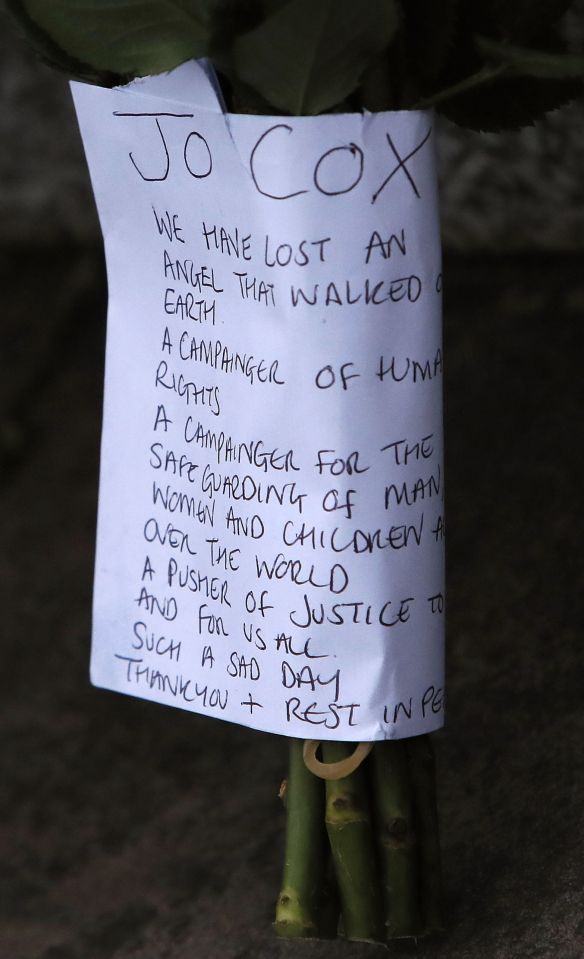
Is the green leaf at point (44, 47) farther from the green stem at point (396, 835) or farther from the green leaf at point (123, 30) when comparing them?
the green stem at point (396, 835)

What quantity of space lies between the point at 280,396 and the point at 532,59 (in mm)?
220

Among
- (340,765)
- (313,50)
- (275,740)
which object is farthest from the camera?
(275,740)

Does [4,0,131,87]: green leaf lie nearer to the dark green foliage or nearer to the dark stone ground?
the dark green foliage

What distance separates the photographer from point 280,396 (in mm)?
594

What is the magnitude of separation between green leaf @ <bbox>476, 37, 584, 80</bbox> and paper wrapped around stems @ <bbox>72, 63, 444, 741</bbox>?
0.05m

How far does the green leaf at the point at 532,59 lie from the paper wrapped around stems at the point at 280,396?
48mm

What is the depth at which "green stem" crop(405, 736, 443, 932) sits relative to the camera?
649mm

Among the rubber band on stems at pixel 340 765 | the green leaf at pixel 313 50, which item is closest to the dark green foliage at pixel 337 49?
the green leaf at pixel 313 50

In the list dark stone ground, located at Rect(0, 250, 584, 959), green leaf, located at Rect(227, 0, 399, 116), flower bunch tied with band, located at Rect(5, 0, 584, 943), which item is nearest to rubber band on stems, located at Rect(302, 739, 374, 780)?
flower bunch tied with band, located at Rect(5, 0, 584, 943)

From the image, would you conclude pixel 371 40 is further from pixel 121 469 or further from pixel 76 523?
pixel 76 523

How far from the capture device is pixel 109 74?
0.64 m

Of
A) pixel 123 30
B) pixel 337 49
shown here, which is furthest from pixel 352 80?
pixel 123 30

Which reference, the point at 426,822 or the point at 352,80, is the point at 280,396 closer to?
the point at 352,80

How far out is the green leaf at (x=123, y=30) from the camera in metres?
0.56
